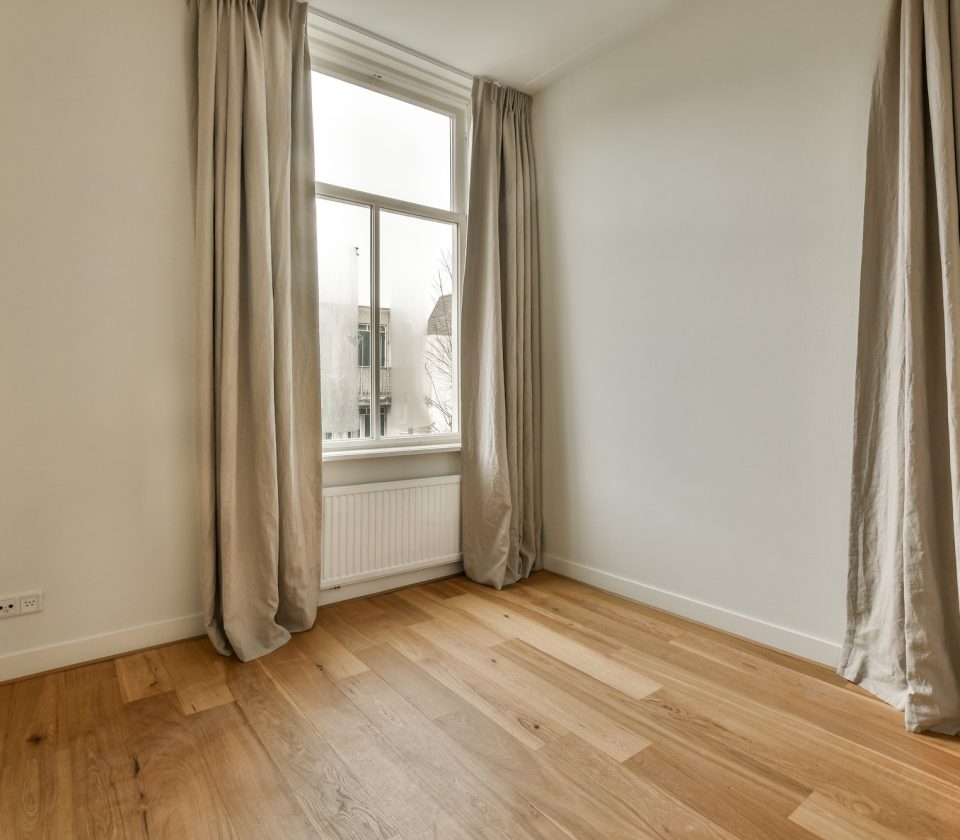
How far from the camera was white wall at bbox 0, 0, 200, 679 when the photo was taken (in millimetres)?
2070

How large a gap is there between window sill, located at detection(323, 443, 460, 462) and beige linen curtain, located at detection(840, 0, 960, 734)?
6.41ft

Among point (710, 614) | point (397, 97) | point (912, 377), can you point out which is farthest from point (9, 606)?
point (912, 377)

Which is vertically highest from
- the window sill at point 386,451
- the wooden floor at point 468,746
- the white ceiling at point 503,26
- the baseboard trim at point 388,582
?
the white ceiling at point 503,26

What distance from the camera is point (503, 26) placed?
2.74 m

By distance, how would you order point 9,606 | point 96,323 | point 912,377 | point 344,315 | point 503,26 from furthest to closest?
point 344,315, point 503,26, point 96,323, point 9,606, point 912,377

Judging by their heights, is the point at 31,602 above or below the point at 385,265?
below

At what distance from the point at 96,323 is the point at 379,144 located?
1.69m

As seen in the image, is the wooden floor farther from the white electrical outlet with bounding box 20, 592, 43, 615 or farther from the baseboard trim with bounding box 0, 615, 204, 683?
the white electrical outlet with bounding box 20, 592, 43, 615

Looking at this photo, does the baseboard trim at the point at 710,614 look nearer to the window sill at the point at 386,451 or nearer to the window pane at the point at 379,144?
the window sill at the point at 386,451

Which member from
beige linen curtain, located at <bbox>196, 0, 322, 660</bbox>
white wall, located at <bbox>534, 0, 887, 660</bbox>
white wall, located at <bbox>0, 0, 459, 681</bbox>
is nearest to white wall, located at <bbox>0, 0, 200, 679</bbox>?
white wall, located at <bbox>0, 0, 459, 681</bbox>

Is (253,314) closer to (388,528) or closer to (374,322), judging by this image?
(374,322)

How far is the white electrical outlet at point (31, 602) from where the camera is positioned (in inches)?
82.5

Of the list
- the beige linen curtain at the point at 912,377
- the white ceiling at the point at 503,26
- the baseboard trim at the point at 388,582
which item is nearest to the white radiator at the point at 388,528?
the baseboard trim at the point at 388,582

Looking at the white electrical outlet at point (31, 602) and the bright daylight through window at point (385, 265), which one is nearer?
the white electrical outlet at point (31, 602)
